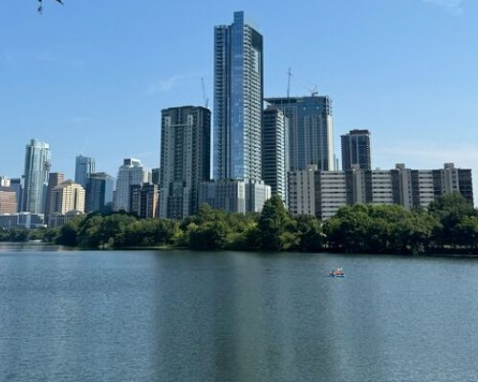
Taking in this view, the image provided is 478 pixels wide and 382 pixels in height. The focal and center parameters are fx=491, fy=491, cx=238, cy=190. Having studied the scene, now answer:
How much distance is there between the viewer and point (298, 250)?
129 meters

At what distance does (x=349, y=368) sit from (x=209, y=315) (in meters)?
14.5

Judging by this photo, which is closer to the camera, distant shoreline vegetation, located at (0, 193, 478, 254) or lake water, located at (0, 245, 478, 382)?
lake water, located at (0, 245, 478, 382)

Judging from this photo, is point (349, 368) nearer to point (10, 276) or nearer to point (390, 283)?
point (390, 283)

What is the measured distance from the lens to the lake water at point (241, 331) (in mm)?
23750

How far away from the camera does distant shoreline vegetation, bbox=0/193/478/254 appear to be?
108500 mm

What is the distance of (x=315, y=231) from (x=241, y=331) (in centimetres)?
9632

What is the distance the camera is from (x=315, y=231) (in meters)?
126

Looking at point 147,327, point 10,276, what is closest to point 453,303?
point 147,327

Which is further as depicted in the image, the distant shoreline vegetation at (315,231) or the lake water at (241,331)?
the distant shoreline vegetation at (315,231)

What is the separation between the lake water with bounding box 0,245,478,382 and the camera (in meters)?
23.8

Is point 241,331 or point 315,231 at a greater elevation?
point 315,231

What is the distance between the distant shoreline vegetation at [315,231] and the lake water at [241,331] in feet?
179

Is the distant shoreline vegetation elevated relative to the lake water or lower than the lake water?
elevated

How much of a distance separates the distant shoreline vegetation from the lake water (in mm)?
54534
